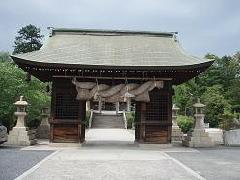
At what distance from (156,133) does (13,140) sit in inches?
293

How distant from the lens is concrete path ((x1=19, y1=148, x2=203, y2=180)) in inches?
424

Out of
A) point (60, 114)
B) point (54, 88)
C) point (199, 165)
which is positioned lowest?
point (199, 165)

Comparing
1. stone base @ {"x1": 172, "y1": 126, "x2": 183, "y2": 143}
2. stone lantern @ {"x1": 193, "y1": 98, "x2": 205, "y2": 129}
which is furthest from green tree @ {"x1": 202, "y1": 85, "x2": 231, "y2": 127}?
stone lantern @ {"x1": 193, "y1": 98, "x2": 205, "y2": 129}

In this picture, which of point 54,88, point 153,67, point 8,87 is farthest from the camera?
point 8,87

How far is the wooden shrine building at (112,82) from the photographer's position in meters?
20.1

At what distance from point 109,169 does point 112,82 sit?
9.78 m

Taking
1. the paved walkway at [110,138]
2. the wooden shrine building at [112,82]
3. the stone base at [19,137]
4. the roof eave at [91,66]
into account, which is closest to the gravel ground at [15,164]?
the roof eave at [91,66]

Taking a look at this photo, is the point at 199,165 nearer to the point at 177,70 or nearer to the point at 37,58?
the point at 177,70

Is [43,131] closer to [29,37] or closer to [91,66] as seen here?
[91,66]

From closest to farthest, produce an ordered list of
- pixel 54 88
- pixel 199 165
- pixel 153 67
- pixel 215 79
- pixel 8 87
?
1. pixel 199 165
2. pixel 153 67
3. pixel 54 88
4. pixel 8 87
5. pixel 215 79

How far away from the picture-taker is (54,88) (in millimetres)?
Answer: 21125

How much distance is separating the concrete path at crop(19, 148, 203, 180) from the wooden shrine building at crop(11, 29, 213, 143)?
5466 millimetres

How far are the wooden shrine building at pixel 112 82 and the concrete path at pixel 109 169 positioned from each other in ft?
17.9

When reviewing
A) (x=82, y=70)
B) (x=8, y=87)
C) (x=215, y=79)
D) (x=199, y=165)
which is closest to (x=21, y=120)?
(x=82, y=70)
